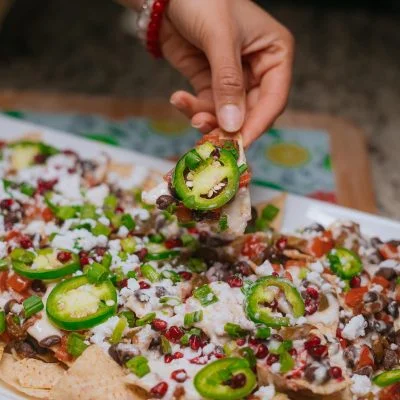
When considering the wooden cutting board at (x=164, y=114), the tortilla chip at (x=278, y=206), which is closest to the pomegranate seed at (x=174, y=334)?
the tortilla chip at (x=278, y=206)

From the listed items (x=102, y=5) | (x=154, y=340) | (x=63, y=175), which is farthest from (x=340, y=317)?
(x=102, y=5)

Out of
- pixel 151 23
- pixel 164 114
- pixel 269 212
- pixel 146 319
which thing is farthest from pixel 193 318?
pixel 164 114

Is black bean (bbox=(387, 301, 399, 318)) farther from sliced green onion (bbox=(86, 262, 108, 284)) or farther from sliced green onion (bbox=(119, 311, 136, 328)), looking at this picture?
sliced green onion (bbox=(86, 262, 108, 284))

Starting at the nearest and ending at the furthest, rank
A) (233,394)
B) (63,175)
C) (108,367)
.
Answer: (233,394)
(108,367)
(63,175)

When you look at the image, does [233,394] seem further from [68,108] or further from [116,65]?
[116,65]

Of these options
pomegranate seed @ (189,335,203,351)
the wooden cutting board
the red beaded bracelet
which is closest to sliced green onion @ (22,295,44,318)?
pomegranate seed @ (189,335,203,351)
